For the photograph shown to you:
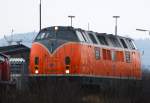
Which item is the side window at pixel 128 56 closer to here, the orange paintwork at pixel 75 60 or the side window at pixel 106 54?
the orange paintwork at pixel 75 60

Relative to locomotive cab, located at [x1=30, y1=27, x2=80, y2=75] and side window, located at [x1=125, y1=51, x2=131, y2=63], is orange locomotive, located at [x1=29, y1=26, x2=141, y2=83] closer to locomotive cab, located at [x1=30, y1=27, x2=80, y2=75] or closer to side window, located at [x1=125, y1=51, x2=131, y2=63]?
locomotive cab, located at [x1=30, y1=27, x2=80, y2=75]

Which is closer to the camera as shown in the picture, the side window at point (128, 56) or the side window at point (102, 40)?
the side window at point (102, 40)

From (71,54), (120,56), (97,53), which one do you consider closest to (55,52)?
(71,54)

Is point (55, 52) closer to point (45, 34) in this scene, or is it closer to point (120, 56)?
point (45, 34)

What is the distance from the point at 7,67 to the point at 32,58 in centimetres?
285

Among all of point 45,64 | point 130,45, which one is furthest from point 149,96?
point 130,45

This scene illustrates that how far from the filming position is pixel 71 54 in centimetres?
2662

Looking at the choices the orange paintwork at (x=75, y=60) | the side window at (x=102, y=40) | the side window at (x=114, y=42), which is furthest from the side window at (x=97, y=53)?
the side window at (x=114, y=42)

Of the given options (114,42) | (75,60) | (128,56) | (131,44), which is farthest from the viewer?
(131,44)

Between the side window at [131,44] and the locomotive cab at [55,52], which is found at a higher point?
the side window at [131,44]

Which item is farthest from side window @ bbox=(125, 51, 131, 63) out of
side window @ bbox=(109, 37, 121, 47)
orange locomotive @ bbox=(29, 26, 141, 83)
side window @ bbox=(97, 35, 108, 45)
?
side window @ bbox=(97, 35, 108, 45)

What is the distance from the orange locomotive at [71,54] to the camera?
1046 inches

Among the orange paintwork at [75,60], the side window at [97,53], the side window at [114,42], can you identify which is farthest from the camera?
the side window at [114,42]

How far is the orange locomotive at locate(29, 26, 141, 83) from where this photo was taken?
1046 inches
